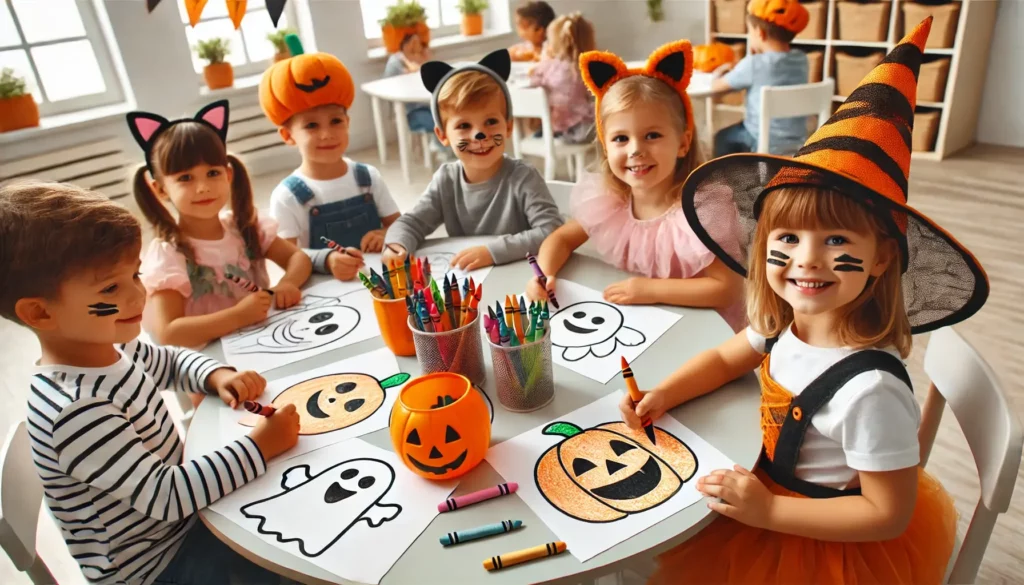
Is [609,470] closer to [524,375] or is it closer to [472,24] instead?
[524,375]

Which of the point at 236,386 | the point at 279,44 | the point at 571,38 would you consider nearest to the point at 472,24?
the point at 279,44

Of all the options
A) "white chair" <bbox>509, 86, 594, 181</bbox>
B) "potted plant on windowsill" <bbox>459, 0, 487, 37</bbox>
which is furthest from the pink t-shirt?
"potted plant on windowsill" <bbox>459, 0, 487, 37</bbox>

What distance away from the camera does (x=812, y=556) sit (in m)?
0.85

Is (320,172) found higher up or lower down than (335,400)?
higher up

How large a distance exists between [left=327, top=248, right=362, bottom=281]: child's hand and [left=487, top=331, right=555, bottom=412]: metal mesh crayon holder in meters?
0.61

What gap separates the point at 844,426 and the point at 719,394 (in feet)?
0.62

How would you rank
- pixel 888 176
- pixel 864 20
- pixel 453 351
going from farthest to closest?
pixel 864 20, pixel 453 351, pixel 888 176

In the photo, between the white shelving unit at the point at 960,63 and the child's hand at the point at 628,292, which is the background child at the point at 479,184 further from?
the white shelving unit at the point at 960,63

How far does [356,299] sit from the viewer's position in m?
1.33

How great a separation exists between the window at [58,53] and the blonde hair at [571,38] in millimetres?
2496

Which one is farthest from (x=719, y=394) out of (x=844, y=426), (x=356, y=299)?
(x=356, y=299)

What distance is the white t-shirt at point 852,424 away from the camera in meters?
0.76

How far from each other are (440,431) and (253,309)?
0.63 metres

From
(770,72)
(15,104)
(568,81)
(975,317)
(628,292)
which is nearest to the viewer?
(628,292)
